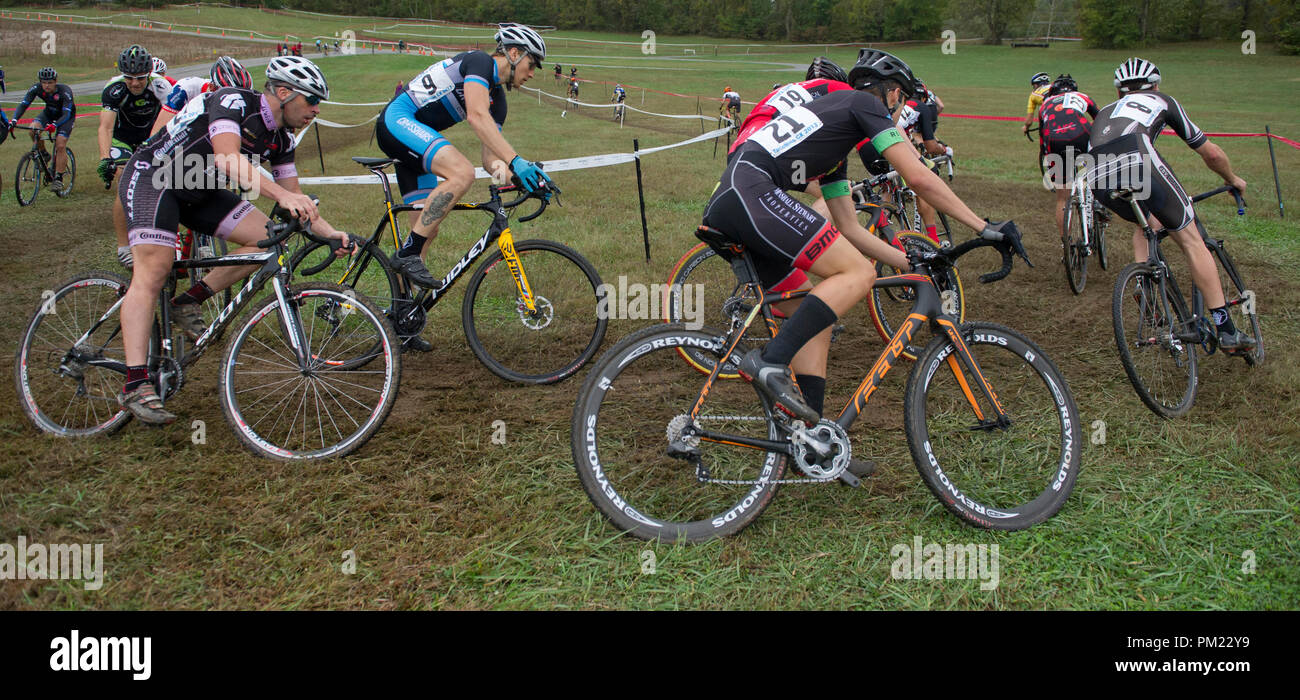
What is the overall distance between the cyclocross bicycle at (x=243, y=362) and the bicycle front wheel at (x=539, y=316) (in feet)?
3.42

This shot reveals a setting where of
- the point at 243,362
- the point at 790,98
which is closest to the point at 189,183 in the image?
the point at 243,362

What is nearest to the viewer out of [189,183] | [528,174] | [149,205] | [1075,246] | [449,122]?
[149,205]

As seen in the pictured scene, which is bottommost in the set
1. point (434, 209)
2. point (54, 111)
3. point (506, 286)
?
point (506, 286)

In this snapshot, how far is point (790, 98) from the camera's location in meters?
4.45

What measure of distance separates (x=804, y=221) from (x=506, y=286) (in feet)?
10.9

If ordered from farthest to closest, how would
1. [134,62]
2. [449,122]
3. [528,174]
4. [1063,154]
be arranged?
[134,62], [1063,154], [449,122], [528,174]

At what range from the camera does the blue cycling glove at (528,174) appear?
18.1 feet

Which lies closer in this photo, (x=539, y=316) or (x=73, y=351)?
(x=73, y=351)

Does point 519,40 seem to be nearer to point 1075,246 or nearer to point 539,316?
point 539,316

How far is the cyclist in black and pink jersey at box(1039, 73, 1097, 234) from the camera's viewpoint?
9398 millimetres

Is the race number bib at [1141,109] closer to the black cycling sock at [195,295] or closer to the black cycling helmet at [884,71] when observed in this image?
the black cycling helmet at [884,71]

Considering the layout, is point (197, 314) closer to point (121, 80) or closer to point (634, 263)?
point (634, 263)

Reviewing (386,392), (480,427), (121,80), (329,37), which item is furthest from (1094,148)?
(329,37)

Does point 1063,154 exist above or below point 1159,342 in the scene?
above
